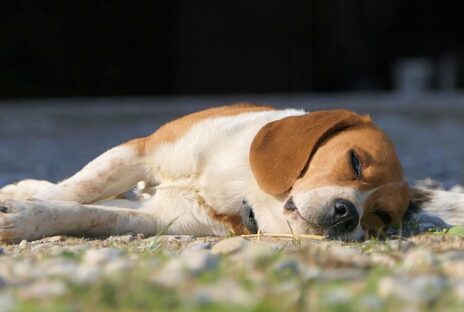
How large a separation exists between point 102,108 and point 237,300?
9.16 metres

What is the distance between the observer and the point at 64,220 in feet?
13.3

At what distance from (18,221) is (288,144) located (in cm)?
110

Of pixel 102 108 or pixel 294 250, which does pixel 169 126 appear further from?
pixel 102 108

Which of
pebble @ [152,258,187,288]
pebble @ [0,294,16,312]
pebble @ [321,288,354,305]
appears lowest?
pebble @ [321,288,354,305]

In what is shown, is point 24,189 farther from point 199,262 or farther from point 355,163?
point 199,262

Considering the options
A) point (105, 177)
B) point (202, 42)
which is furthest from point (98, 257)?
point (202, 42)

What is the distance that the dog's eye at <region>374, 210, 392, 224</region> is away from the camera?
4.11 metres

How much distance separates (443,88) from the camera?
1347 centimetres

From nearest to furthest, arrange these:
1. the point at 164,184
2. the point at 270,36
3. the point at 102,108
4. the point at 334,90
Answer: the point at 164,184
the point at 102,108
the point at 270,36
the point at 334,90

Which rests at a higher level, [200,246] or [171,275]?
[171,275]

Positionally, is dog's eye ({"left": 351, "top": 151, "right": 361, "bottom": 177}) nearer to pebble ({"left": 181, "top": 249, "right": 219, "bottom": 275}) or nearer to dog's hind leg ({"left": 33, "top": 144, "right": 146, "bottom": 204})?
dog's hind leg ({"left": 33, "top": 144, "right": 146, "bottom": 204})

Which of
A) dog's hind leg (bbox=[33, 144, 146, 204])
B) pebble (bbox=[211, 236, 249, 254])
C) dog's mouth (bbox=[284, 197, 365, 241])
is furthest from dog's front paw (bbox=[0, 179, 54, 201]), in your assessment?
pebble (bbox=[211, 236, 249, 254])

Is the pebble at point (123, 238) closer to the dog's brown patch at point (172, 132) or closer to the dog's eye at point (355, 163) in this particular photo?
the dog's brown patch at point (172, 132)

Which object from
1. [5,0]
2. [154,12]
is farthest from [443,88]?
[5,0]
